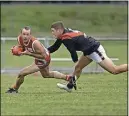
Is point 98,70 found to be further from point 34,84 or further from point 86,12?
point 86,12

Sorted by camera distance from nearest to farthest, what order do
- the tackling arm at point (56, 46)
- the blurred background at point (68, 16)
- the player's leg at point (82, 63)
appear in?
the tackling arm at point (56, 46)
the player's leg at point (82, 63)
the blurred background at point (68, 16)

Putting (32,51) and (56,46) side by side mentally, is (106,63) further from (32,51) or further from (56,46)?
(32,51)

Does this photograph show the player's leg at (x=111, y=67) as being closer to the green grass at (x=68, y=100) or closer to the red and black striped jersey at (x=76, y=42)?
the red and black striped jersey at (x=76, y=42)

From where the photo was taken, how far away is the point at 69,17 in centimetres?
5784

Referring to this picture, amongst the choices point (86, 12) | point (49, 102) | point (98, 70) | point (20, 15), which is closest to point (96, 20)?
point (86, 12)

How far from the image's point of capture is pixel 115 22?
56.6m

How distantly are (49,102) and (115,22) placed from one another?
44.0 metres

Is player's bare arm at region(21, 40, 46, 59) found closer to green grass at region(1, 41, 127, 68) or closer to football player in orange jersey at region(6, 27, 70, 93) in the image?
football player in orange jersey at region(6, 27, 70, 93)

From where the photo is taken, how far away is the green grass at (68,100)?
11.7 meters

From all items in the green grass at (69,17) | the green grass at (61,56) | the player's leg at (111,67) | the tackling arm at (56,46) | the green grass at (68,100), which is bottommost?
the green grass at (69,17)

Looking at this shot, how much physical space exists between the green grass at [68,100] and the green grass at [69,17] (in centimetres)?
3664

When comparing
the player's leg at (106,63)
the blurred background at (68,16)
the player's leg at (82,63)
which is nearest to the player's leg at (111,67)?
the player's leg at (106,63)

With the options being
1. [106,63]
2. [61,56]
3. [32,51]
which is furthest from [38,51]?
[61,56]

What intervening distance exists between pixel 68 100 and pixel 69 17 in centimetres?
4473
